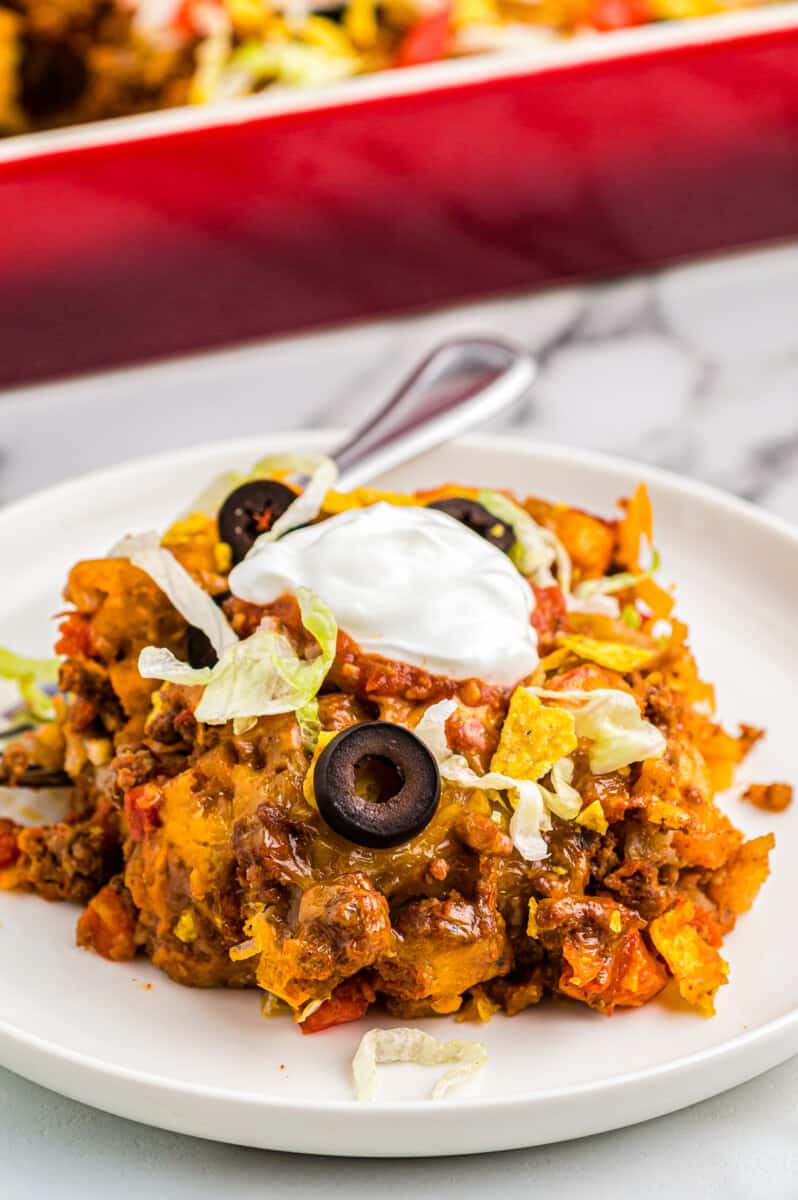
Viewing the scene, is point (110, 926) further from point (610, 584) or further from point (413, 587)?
point (610, 584)

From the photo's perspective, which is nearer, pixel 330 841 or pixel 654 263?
pixel 330 841

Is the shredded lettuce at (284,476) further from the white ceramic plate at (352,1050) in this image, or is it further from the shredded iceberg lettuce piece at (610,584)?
the white ceramic plate at (352,1050)

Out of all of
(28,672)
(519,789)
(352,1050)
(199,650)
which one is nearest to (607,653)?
(519,789)

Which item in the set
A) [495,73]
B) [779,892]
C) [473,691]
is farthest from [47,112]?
[779,892]

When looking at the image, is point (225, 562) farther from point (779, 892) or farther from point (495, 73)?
point (495, 73)

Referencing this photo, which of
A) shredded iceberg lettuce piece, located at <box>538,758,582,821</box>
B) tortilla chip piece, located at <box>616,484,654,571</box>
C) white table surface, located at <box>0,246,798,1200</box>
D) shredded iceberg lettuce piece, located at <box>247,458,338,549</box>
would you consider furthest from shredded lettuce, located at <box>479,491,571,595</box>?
white table surface, located at <box>0,246,798,1200</box>

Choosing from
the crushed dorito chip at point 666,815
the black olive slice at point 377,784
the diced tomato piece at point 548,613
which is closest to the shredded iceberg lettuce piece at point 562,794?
the crushed dorito chip at point 666,815

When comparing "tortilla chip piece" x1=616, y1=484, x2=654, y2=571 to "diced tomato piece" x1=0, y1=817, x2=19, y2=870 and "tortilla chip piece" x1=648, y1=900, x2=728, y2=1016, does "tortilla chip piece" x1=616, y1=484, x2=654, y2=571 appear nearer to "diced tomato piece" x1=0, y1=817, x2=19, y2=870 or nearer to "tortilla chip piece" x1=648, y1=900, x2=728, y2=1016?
"tortilla chip piece" x1=648, y1=900, x2=728, y2=1016

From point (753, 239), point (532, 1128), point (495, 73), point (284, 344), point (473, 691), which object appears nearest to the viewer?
point (532, 1128)
